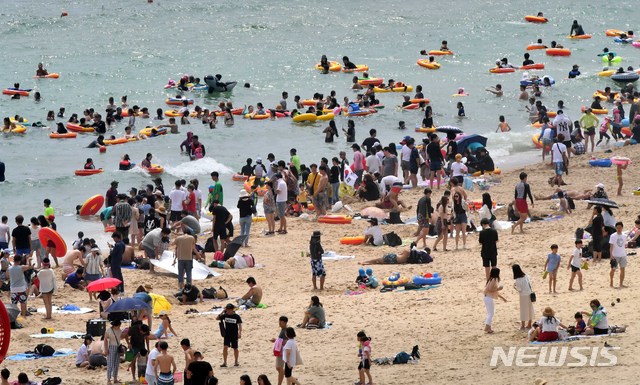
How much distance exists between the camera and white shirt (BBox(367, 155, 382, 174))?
1156 inches

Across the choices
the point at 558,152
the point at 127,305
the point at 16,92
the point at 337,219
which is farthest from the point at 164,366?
the point at 16,92

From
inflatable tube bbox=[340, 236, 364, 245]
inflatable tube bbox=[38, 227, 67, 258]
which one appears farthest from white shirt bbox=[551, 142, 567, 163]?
inflatable tube bbox=[38, 227, 67, 258]

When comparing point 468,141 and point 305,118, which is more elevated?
point 468,141

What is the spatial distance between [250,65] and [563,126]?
22467mm

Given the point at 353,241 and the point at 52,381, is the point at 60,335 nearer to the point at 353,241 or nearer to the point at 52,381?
the point at 52,381

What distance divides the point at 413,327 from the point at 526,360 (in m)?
2.48

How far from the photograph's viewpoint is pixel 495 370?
15.7 metres

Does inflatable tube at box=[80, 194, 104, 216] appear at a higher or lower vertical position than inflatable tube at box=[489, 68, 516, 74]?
lower

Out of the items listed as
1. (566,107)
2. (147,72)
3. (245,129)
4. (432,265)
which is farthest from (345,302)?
(147,72)

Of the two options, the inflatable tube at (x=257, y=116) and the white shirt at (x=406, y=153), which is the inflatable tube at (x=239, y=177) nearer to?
the white shirt at (x=406, y=153)

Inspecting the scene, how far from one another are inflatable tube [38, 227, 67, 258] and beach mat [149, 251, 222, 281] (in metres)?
1.68

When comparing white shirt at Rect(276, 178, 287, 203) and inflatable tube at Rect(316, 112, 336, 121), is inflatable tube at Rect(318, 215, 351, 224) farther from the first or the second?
inflatable tube at Rect(316, 112, 336, 121)

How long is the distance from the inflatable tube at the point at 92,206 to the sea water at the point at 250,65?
1.31 feet

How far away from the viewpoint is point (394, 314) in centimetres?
1895
